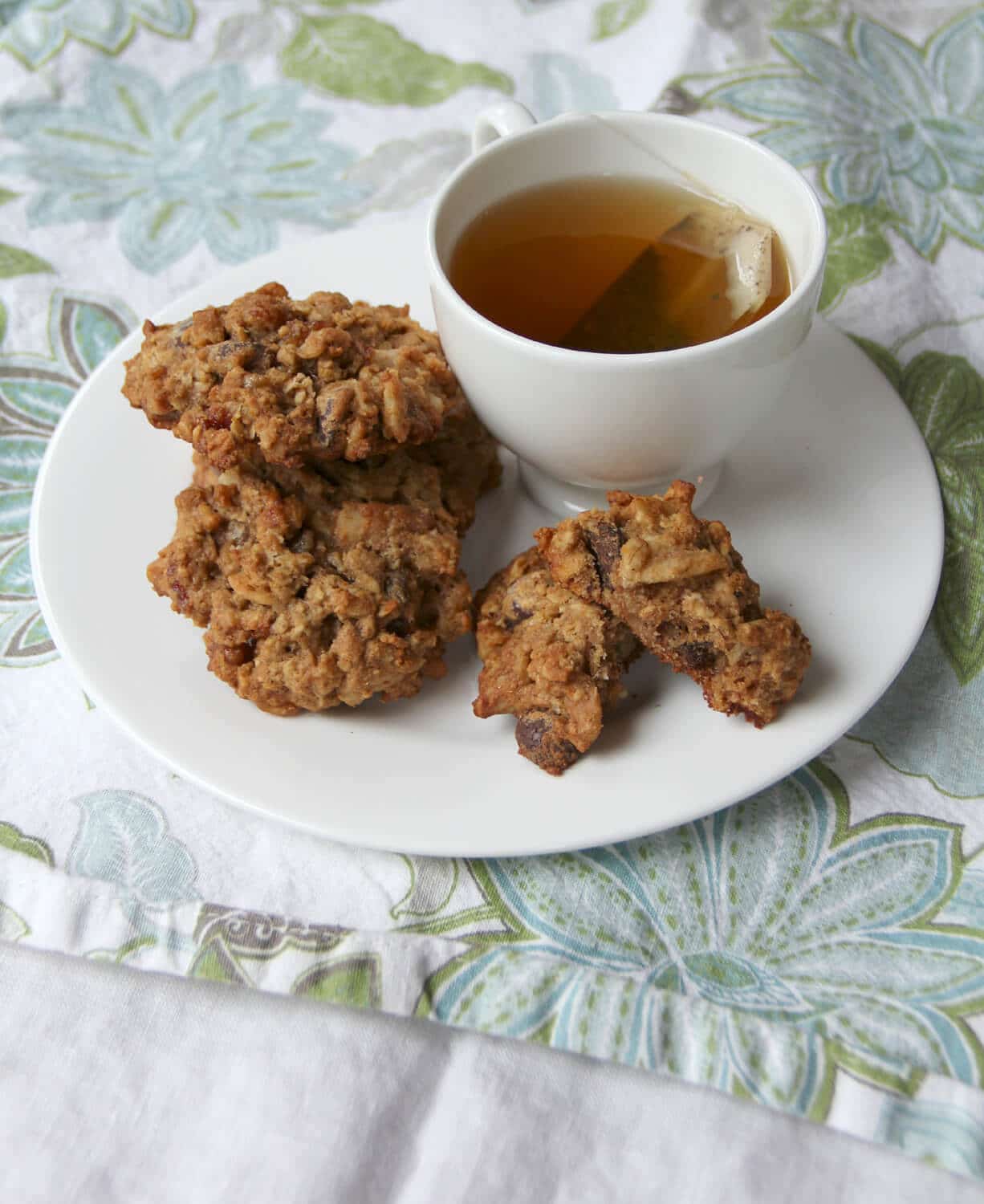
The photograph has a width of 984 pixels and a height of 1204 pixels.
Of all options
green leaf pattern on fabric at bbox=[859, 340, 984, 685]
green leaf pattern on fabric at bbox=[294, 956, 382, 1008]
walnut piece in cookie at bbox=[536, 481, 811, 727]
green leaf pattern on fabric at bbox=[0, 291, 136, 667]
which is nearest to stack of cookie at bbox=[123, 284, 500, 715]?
walnut piece in cookie at bbox=[536, 481, 811, 727]

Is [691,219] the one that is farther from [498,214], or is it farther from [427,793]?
[427,793]

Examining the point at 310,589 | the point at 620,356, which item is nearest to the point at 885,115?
the point at 620,356

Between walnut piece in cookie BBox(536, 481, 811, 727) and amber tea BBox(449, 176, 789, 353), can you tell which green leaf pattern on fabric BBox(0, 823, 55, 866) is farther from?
amber tea BBox(449, 176, 789, 353)

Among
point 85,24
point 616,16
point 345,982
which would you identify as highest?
point 616,16

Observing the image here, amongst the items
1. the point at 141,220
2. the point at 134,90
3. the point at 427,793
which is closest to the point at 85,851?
the point at 427,793

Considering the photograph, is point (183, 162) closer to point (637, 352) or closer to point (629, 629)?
point (637, 352)

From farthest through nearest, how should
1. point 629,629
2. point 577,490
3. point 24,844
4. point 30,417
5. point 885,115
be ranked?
1. point 885,115
2. point 30,417
3. point 577,490
4. point 24,844
5. point 629,629
